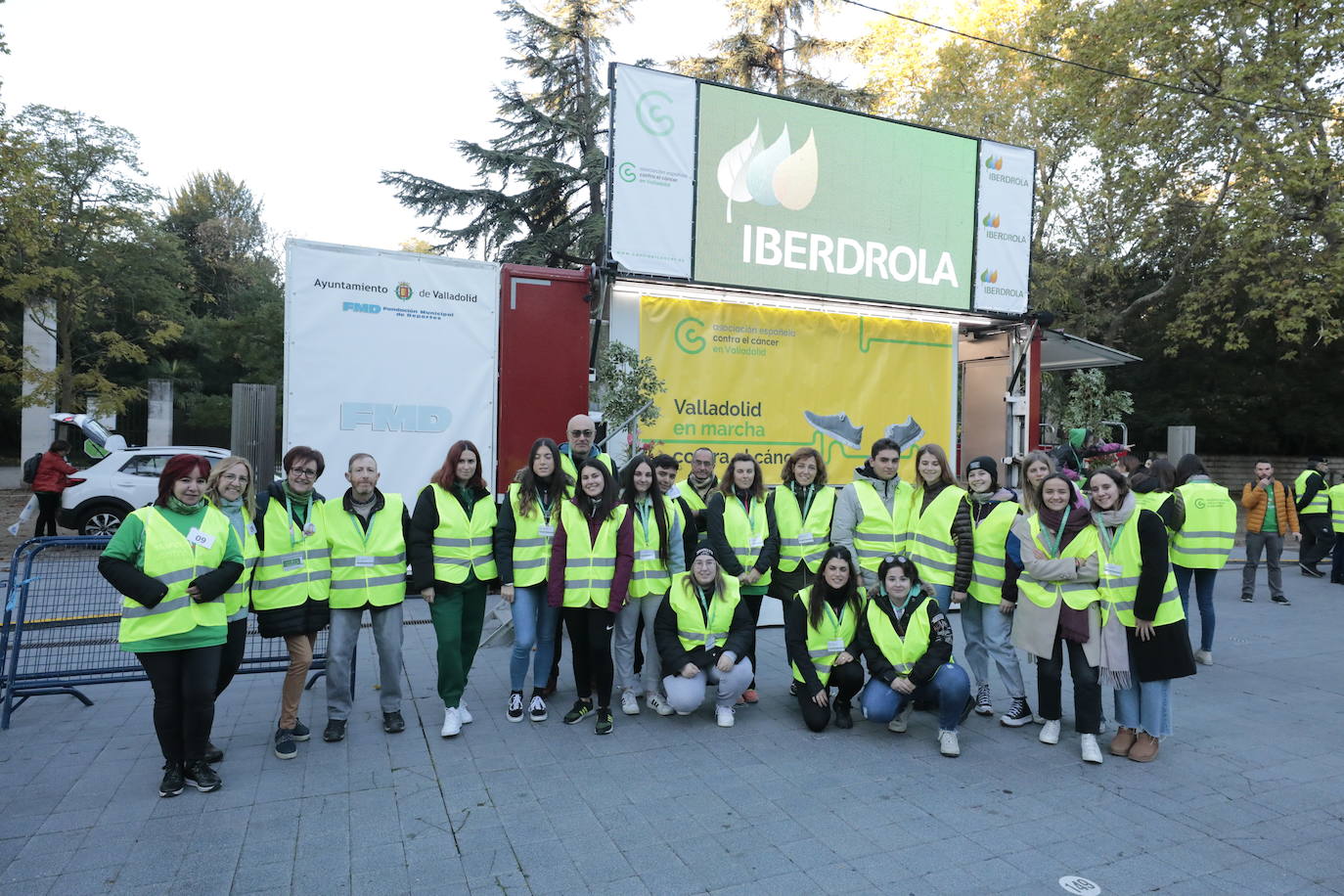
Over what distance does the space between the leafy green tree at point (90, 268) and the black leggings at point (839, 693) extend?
64.9 ft

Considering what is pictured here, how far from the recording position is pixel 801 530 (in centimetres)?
563

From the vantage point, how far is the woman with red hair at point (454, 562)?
4.82m

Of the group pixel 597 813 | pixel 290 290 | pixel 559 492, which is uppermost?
pixel 290 290

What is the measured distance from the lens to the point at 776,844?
351 centimetres

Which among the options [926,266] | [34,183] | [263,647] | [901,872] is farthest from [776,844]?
[34,183]

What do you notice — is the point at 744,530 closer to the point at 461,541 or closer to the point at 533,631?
the point at 533,631

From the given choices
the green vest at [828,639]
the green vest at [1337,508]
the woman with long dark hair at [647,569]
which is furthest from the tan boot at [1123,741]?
the green vest at [1337,508]

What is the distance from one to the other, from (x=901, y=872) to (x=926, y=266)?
7.21 m

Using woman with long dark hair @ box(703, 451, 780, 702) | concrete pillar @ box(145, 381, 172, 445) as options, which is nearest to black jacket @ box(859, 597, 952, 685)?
woman with long dark hair @ box(703, 451, 780, 702)

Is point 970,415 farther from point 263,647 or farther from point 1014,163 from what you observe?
point 263,647

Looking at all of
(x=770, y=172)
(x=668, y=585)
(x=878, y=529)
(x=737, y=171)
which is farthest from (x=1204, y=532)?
(x=737, y=171)

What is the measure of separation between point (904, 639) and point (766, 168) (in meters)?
5.26

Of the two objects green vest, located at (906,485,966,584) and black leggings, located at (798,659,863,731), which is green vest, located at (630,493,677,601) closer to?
black leggings, located at (798,659,863,731)

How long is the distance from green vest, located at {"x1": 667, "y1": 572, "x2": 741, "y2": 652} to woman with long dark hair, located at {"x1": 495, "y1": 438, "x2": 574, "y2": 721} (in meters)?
0.75
